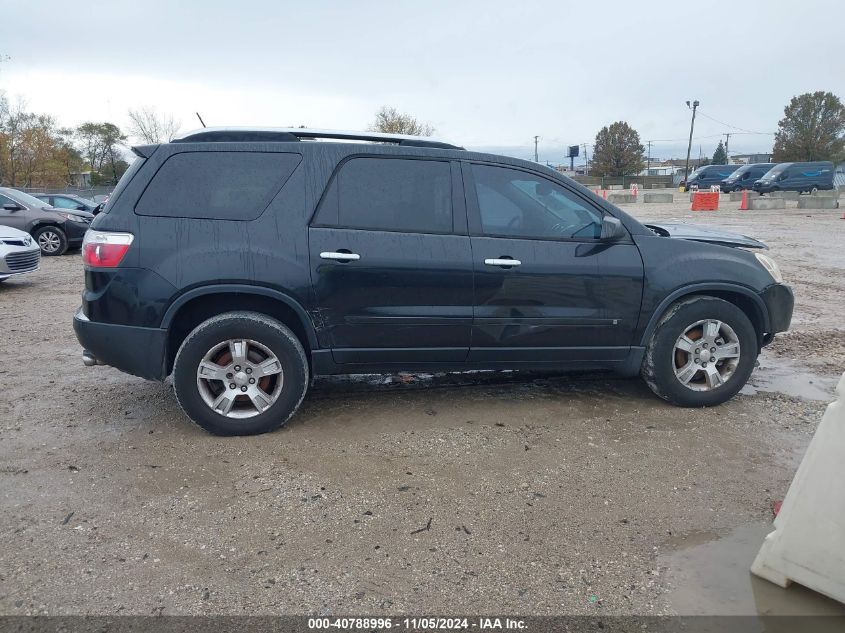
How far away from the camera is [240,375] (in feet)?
13.4

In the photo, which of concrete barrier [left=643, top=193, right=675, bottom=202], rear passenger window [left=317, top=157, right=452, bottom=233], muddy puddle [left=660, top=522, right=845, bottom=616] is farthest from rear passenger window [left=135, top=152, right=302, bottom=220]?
concrete barrier [left=643, top=193, right=675, bottom=202]

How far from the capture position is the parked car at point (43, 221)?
13281 mm

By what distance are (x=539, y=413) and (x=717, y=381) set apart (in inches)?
50.7

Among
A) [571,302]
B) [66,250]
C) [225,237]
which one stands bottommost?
[66,250]

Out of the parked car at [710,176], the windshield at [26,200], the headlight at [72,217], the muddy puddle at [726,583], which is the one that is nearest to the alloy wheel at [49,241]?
the headlight at [72,217]

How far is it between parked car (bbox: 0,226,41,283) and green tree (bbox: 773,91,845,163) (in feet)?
224

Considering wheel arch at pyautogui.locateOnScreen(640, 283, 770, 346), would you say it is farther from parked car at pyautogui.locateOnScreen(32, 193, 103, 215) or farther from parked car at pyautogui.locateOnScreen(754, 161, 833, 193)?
parked car at pyautogui.locateOnScreen(754, 161, 833, 193)

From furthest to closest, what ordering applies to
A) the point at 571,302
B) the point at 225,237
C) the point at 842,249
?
the point at 842,249
the point at 571,302
the point at 225,237

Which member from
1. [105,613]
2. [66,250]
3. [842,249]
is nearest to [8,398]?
[105,613]

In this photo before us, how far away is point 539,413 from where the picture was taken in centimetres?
454

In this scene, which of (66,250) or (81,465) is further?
(66,250)

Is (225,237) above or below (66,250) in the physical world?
above

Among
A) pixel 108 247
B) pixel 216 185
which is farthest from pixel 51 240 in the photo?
pixel 216 185

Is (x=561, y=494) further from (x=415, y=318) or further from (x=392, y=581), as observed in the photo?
(x=415, y=318)
